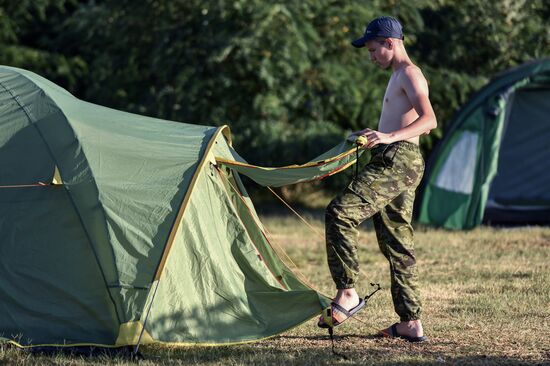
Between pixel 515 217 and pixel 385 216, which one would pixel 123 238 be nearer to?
pixel 385 216

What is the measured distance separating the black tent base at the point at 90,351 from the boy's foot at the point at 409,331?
1547mm

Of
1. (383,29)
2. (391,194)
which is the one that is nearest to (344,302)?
(391,194)

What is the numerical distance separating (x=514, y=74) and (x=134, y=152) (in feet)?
22.7

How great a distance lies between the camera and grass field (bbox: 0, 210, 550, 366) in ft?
17.5

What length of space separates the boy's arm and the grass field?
4.03ft

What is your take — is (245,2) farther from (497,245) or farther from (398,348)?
(398,348)

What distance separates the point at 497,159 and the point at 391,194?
21.3 ft

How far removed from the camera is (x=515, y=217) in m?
12.0

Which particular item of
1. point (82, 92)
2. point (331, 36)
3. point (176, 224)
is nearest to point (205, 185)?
point (176, 224)

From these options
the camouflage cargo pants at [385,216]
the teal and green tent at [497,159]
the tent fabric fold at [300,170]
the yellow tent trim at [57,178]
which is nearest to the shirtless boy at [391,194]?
the camouflage cargo pants at [385,216]

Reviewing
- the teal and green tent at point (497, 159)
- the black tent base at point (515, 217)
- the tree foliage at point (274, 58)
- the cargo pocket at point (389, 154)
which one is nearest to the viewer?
the cargo pocket at point (389, 154)

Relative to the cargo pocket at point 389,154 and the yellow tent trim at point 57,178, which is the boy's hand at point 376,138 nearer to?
the cargo pocket at point 389,154

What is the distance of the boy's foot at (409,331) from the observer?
224 inches

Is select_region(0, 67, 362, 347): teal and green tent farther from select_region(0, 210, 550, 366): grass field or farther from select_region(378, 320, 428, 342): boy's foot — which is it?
select_region(378, 320, 428, 342): boy's foot
